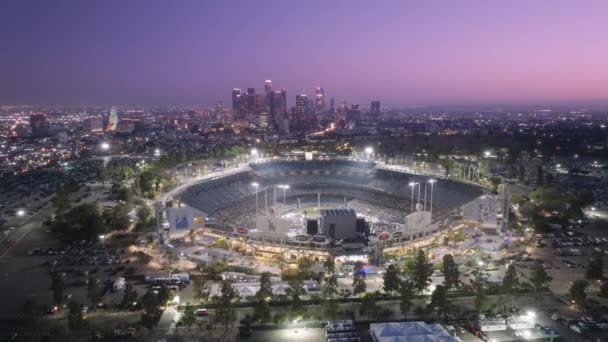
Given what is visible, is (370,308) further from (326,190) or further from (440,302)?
(326,190)

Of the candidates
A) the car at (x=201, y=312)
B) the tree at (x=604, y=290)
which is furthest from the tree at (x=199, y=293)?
the tree at (x=604, y=290)

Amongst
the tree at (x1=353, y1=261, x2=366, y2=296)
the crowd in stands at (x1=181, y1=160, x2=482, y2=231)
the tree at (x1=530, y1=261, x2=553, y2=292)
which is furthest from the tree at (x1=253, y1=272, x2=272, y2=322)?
the crowd in stands at (x1=181, y1=160, x2=482, y2=231)

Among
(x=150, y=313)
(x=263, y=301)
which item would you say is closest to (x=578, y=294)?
(x=263, y=301)

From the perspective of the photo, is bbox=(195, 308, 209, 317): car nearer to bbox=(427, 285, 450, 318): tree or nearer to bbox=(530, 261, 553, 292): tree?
bbox=(427, 285, 450, 318): tree

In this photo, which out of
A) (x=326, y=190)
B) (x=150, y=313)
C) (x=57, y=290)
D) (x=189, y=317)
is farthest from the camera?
(x=326, y=190)

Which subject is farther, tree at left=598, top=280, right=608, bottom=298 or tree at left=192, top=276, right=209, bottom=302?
tree at left=598, top=280, right=608, bottom=298
